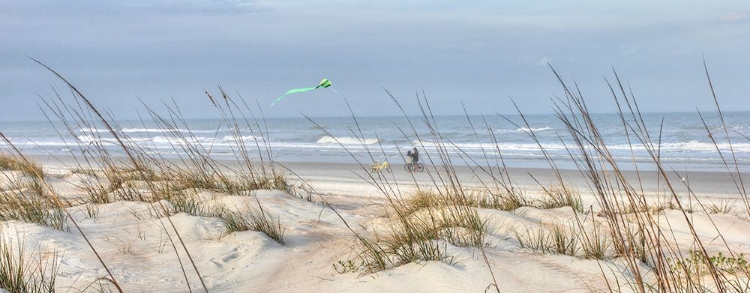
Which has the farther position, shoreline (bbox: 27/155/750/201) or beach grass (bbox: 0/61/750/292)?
shoreline (bbox: 27/155/750/201)

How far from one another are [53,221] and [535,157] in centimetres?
1474

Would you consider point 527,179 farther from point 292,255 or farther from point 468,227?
point 292,255

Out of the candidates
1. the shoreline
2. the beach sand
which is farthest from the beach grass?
the shoreline

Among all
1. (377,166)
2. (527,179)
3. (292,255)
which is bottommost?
(527,179)

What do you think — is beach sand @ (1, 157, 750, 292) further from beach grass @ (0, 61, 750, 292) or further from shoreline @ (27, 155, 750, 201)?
shoreline @ (27, 155, 750, 201)

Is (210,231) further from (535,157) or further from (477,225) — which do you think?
(535,157)

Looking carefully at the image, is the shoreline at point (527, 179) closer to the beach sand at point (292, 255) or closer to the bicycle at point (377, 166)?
the bicycle at point (377, 166)

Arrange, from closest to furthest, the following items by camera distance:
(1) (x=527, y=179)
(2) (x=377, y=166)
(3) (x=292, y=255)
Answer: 1. (3) (x=292, y=255)
2. (2) (x=377, y=166)
3. (1) (x=527, y=179)

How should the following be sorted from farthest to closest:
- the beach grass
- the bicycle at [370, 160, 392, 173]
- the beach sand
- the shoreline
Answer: the shoreline < the bicycle at [370, 160, 392, 173] < the beach sand < the beach grass

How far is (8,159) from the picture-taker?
9.47 meters

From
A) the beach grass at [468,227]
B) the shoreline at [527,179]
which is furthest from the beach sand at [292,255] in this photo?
the shoreline at [527,179]

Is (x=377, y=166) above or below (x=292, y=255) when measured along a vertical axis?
above

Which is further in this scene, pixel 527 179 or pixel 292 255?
pixel 527 179

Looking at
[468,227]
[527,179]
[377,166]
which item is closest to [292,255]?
[468,227]
